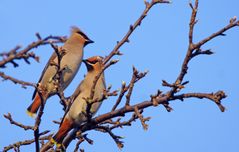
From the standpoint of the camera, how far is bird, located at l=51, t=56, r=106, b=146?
4.49 meters

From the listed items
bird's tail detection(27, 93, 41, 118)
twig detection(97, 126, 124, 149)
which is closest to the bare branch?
twig detection(97, 126, 124, 149)

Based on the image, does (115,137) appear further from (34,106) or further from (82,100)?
(34,106)

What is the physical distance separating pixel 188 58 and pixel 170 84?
20cm

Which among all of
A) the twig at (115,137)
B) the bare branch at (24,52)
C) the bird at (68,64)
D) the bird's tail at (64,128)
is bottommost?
the twig at (115,137)

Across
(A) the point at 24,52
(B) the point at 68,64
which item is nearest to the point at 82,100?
(B) the point at 68,64

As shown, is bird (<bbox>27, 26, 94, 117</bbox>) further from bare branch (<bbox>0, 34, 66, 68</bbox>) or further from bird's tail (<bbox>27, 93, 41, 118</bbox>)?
bare branch (<bbox>0, 34, 66, 68</bbox>)

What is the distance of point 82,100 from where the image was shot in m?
4.75

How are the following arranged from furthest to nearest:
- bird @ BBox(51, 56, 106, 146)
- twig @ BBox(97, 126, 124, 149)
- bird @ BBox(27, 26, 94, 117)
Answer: bird @ BBox(27, 26, 94, 117) < bird @ BBox(51, 56, 106, 146) < twig @ BBox(97, 126, 124, 149)

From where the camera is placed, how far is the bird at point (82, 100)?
4492 millimetres

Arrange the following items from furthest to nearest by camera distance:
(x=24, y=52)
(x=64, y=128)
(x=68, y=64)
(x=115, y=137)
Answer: (x=68, y=64), (x=64, y=128), (x=115, y=137), (x=24, y=52)

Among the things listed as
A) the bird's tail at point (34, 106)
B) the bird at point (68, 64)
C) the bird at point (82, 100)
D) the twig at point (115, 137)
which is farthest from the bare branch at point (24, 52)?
the bird's tail at point (34, 106)

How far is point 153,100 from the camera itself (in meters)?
2.91

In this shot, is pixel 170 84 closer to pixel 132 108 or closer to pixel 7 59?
pixel 132 108

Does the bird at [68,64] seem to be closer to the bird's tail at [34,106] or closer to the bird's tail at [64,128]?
the bird's tail at [34,106]
